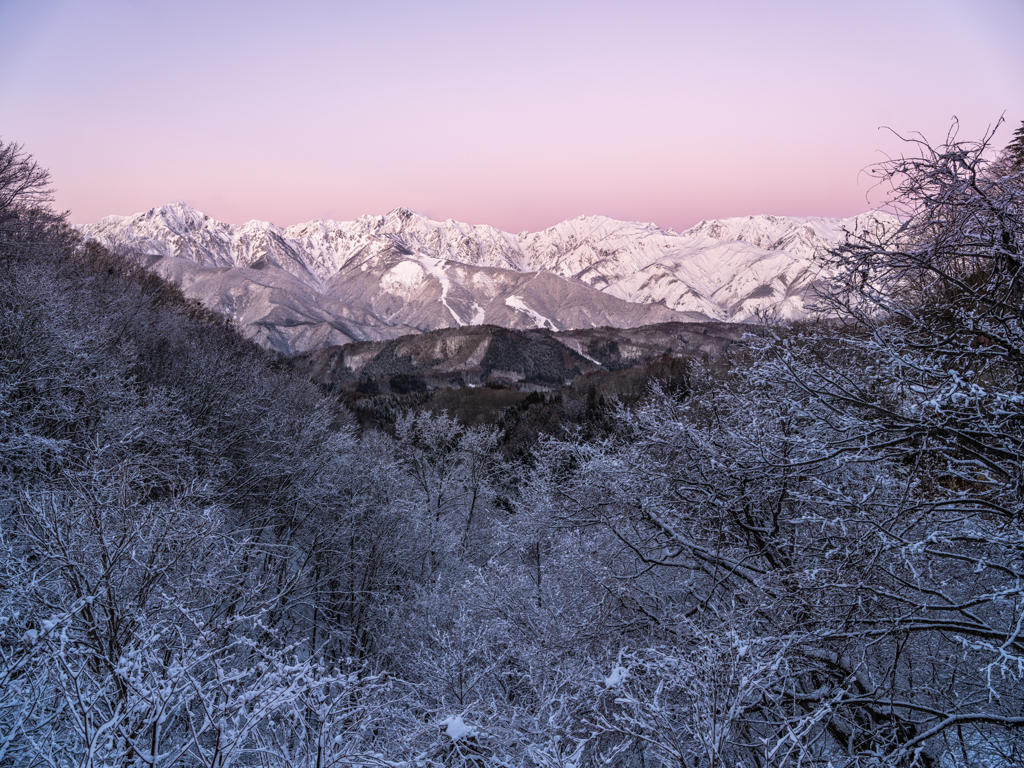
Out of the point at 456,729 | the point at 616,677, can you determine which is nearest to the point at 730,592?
the point at 616,677

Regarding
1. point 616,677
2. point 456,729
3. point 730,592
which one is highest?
point 616,677

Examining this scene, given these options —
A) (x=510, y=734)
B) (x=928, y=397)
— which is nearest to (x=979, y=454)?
(x=928, y=397)

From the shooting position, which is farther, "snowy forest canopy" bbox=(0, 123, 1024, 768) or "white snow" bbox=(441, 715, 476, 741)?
"snowy forest canopy" bbox=(0, 123, 1024, 768)

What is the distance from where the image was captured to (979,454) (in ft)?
14.1

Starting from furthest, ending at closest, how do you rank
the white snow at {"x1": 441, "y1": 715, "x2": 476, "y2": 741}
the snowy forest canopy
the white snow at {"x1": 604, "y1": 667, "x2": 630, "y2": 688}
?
the snowy forest canopy < the white snow at {"x1": 604, "y1": 667, "x2": 630, "y2": 688} < the white snow at {"x1": 441, "y1": 715, "x2": 476, "y2": 741}

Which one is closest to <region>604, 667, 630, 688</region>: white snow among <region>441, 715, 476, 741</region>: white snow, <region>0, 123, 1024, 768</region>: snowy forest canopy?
<region>0, 123, 1024, 768</region>: snowy forest canopy

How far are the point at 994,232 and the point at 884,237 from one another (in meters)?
0.83

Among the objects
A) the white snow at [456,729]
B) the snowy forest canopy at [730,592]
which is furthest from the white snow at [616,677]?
the white snow at [456,729]

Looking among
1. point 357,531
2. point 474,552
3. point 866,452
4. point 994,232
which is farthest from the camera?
point 474,552

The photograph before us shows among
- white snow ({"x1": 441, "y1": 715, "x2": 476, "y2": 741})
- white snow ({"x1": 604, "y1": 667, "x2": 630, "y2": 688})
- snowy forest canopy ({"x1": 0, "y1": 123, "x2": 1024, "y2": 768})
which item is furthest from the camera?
snowy forest canopy ({"x1": 0, "y1": 123, "x2": 1024, "y2": 768})

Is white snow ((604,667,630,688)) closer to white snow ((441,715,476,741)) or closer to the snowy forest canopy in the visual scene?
the snowy forest canopy

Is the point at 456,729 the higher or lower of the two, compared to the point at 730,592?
higher

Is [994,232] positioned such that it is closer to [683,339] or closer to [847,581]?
[847,581]

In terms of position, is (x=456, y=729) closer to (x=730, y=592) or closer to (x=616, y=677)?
(x=616, y=677)
